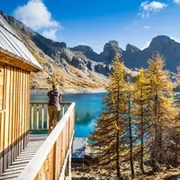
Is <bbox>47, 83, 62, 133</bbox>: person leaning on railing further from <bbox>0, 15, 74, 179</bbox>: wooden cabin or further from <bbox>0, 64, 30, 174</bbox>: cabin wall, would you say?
<bbox>0, 15, 74, 179</bbox>: wooden cabin

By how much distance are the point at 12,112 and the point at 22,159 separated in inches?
53.0

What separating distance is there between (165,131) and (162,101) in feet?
8.42

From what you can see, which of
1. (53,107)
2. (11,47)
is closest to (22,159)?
(53,107)

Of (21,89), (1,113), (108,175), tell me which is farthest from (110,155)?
(1,113)

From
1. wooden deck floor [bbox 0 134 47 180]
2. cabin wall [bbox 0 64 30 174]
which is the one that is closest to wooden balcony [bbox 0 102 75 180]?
wooden deck floor [bbox 0 134 47 180]

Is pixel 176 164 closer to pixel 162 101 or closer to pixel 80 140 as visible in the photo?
pixel 162 101

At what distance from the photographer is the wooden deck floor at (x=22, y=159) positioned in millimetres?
5520

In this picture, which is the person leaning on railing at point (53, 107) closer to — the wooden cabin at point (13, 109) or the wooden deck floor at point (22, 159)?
the wooden deck floor at point (22, 159)

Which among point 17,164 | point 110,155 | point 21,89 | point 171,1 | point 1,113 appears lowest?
point 110,155

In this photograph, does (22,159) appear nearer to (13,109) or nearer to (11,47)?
(13,109)

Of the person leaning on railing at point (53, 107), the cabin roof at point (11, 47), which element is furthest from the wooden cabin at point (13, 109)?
the person leaning on railing at point (53, 107)

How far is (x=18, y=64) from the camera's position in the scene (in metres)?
6.20

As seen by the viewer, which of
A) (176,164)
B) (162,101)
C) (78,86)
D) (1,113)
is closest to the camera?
(1,113)

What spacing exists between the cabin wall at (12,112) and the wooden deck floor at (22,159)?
4.6 inches
